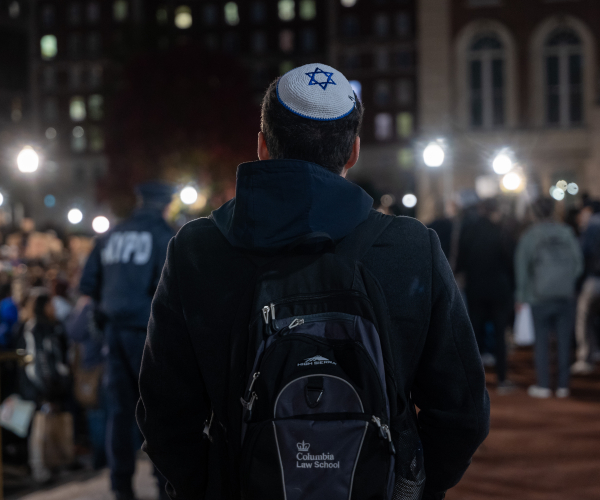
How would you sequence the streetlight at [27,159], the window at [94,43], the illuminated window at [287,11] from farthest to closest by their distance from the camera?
1. the window at [94,43]
2. the illuminated window at [287,11]
3. the streetlight at [27,159]

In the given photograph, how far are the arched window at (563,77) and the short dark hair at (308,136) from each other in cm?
2975

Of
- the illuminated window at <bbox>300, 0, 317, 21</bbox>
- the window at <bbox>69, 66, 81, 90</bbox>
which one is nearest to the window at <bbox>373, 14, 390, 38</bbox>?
the illuminated window at <bbox>300, 0, 317, 21</bbox>

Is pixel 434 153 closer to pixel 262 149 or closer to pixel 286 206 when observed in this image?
pixel 262 149

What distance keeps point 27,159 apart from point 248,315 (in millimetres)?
10673

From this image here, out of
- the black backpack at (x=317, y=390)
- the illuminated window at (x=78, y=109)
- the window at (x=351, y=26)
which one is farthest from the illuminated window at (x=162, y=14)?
the black backpack at (x=317, y=390)

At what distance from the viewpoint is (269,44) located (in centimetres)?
7575

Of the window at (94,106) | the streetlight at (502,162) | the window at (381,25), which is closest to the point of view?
the streetlight at (502,162)

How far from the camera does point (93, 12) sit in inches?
3051

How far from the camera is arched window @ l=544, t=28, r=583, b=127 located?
29.0 m

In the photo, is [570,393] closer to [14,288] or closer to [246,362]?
[14,288]

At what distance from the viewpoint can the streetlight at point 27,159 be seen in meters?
11.4

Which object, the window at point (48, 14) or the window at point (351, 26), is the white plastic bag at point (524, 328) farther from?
the window at point (48, 14)

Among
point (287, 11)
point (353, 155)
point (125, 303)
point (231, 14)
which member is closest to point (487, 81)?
point (125, 303)

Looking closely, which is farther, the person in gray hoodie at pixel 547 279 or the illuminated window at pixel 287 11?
the illuminated window at pixel 287 11
